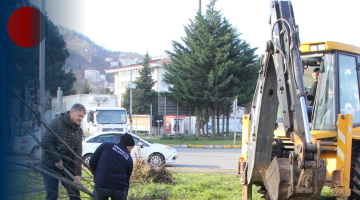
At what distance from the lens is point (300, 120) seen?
142 inches

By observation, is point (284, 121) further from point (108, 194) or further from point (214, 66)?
point (214, 66)

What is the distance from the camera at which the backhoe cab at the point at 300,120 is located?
3381 mm

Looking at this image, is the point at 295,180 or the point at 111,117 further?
the point at 111,117

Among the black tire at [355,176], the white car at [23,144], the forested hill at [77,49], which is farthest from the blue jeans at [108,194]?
the black tire at [355,176]

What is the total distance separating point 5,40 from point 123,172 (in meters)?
2.70

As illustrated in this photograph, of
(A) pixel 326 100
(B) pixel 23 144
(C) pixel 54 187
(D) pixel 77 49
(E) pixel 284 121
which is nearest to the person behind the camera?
(B) pixel 23 144

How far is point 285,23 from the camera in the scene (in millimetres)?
4160

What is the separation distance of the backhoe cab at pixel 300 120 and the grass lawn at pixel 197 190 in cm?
122

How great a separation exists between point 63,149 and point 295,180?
11.2 feet

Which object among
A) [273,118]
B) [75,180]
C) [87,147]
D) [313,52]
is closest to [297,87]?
[273,118]

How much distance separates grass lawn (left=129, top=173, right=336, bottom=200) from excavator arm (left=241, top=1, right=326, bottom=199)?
7.47ft

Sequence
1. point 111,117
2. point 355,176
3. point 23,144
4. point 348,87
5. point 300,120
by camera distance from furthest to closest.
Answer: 1. point 111,117
2. point 348,87
3. point 355,176
4. point 300,120
5. point 23,144

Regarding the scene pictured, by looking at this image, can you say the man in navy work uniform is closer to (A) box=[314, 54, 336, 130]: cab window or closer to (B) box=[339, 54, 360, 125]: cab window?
(A) box=[314, 54, 336, 130]: cab window

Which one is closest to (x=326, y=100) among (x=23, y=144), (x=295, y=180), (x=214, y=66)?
(x=295, y=180)
